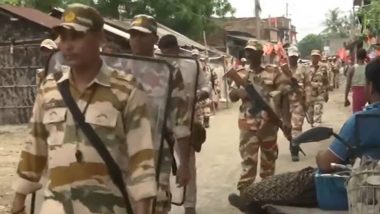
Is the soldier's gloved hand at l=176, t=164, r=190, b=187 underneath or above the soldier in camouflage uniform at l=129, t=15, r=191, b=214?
underneath

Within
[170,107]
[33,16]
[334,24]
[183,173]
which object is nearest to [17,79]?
[33,16]

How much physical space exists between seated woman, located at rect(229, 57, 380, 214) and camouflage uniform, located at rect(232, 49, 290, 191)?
3491mm

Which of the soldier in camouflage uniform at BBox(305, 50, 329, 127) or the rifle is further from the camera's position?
the soldier in camouflage uniform at BBox(305, 50, 329, 127)

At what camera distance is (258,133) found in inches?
306

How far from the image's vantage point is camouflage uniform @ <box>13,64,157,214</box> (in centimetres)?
341

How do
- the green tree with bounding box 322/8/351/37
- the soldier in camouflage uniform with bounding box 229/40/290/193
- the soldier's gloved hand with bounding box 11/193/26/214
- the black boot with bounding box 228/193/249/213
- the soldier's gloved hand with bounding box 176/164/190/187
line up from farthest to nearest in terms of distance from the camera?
the green tree with bounding box 322/8/351/37
the soldier in camouflage uniform with bounding box 229/40/290/193
the soldier's gloved hand with bounding box 176/164/190/187
the black boot with bounding box 228/193/249/213
the soldier's gloved hand with bounding box 11/193/26/214

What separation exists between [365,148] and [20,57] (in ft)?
57.2

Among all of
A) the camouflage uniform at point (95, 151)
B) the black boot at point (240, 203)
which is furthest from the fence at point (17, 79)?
the camouflage uniform at point (95, 151)

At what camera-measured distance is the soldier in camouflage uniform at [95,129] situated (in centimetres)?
341

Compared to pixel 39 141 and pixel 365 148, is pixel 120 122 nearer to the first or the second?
pixel 39 141

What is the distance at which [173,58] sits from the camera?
21.0 ft

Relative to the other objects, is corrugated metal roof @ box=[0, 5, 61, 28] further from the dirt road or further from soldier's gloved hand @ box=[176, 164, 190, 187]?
soldier's gloved hand @ box=[176, 164, 190, 187]

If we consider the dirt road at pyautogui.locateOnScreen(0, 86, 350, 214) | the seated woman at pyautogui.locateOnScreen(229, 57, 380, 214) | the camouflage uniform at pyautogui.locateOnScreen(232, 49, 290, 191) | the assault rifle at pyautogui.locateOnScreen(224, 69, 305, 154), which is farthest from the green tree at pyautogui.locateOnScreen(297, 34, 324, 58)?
the seated woman at pyautogui.locateOnScreen(229, 57, 380, 214)

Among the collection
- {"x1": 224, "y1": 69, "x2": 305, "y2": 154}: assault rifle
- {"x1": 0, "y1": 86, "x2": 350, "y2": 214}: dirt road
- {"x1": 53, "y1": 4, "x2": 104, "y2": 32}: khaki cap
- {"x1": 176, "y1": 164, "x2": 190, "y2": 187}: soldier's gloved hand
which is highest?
{"x1": 53, "y1": 4, "x2": 104, "y2": 32}: khaki cap
